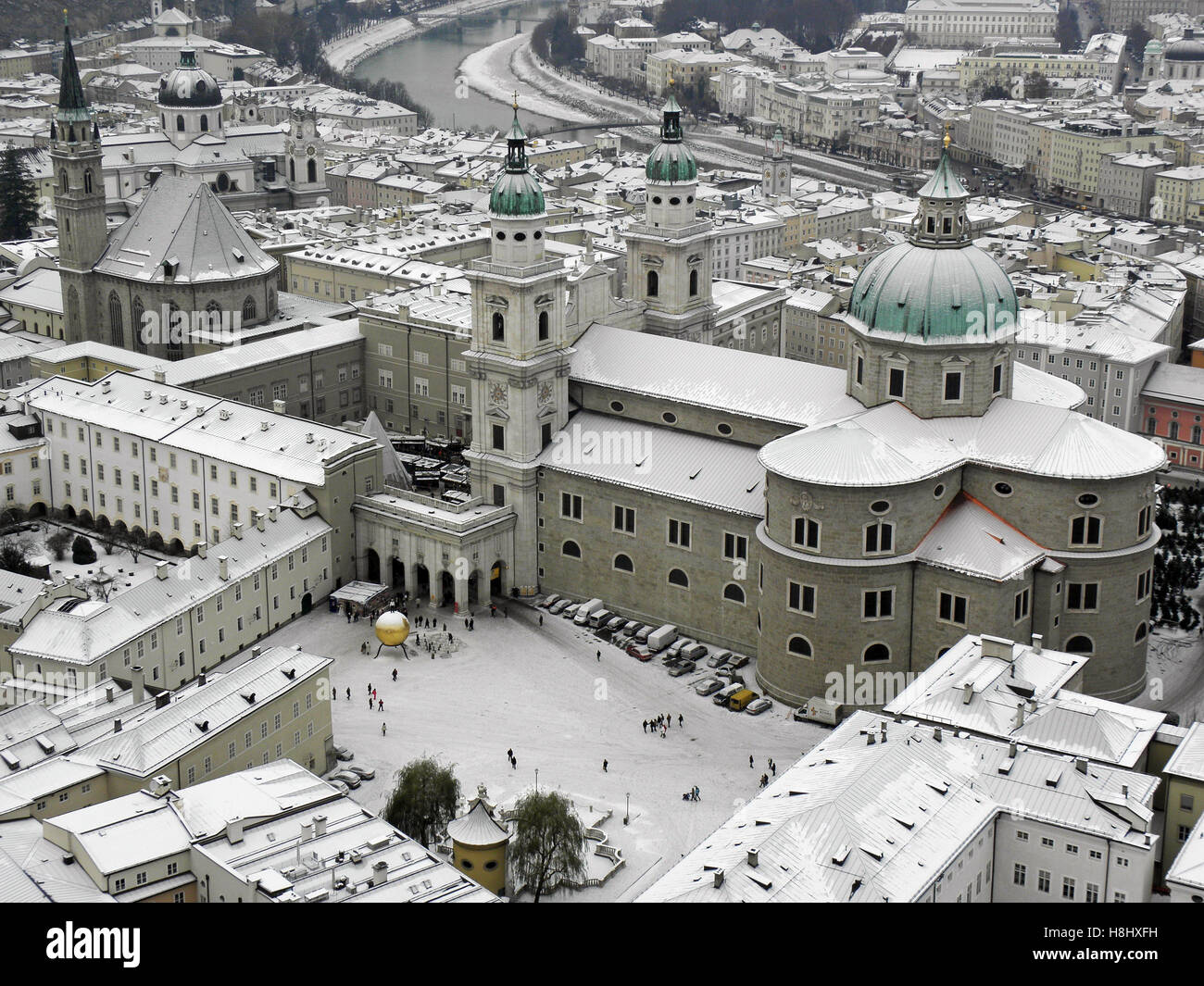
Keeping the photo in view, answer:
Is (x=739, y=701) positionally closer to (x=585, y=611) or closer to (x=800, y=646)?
(x=800, y=646)

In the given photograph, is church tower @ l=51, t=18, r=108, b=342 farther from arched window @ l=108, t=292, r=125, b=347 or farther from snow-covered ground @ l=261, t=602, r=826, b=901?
snow-covered ground @ l=261, t=602, r=826, b=901

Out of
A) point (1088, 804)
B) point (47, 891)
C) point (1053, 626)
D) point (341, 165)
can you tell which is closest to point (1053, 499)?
point (1053, 626)

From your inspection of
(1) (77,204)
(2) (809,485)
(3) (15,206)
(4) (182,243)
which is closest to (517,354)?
(2) (809,485)

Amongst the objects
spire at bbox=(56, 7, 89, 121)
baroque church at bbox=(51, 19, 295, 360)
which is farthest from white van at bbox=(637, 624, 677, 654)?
spire at bbox=(56, 7, 89, 121)

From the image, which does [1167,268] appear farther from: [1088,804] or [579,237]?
[1088,804]

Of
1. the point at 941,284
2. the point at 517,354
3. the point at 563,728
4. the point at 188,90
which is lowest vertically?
the point at 563,728
